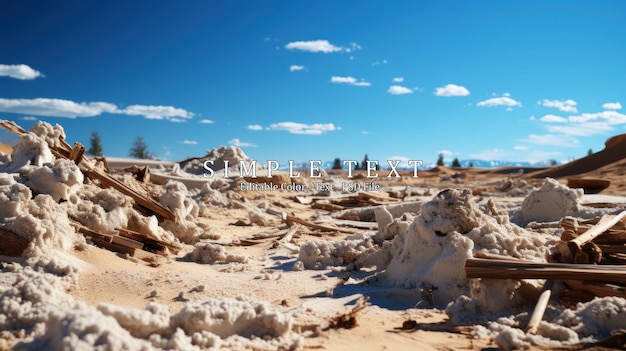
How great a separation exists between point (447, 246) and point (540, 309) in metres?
1.02

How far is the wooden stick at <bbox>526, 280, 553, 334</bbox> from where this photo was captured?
2723 mm

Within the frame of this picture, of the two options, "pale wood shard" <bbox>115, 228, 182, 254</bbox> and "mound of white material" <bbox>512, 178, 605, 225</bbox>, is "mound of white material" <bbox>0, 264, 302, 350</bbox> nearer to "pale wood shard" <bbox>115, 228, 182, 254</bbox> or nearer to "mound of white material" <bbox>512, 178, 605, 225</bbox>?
"pale wood shard" <bbox>115, 228, 182, 254</bbox>

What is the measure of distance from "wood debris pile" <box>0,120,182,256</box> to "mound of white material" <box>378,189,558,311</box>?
2259mm

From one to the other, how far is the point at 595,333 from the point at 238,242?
14.0 feet

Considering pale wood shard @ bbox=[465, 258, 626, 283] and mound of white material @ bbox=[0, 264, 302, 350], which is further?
pale wood shard @ bbox=[465, 258, 626, 283]

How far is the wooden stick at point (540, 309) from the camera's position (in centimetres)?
272

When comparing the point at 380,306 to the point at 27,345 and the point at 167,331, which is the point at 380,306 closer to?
the point at 167,331

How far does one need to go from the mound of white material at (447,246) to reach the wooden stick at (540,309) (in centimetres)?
48

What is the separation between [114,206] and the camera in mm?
5020

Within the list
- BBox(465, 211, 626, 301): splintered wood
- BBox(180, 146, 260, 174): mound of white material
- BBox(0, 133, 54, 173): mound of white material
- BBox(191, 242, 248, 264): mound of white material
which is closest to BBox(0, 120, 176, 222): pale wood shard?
BBox(0, 133, 54, 173): mound of white material

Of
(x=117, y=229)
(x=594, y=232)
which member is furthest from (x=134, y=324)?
(x=594, y=232)

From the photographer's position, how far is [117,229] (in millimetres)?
4754

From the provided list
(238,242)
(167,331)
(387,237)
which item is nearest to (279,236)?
(238,242)

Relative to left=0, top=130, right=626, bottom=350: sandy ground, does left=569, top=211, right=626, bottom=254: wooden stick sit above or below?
above
